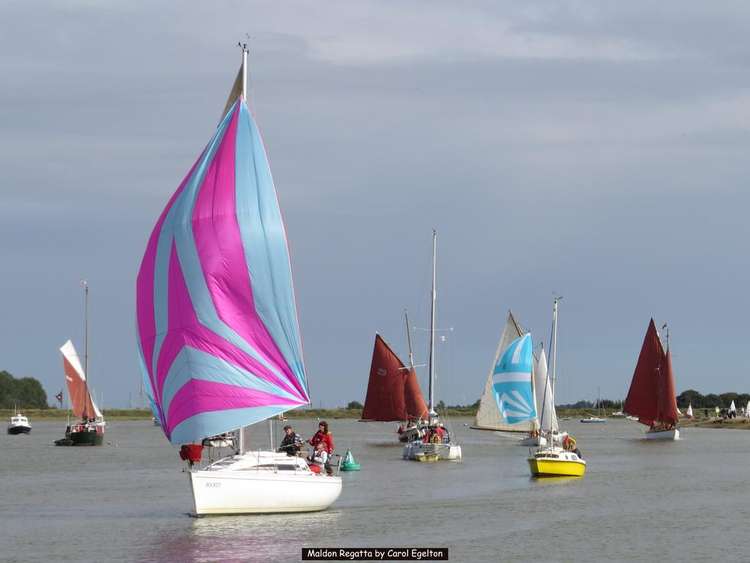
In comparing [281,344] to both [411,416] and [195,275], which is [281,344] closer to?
[195,275]

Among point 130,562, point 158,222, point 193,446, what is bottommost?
point 130,562

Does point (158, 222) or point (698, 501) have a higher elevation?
point (158, 222)

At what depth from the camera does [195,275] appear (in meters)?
40.7

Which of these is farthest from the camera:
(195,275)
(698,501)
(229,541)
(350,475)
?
(350,475)

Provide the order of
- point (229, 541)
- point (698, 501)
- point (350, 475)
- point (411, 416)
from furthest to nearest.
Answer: point (411, 416)
point (350, 475)
point (698, 501)
point (229, 541)

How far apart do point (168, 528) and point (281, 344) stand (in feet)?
22.2

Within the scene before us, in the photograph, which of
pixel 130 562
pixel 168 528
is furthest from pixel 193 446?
pixel 130 562

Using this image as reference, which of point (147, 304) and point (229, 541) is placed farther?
point (147, 304)

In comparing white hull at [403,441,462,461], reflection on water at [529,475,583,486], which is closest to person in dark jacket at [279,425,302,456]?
reflection on water at [529,475,583,486]

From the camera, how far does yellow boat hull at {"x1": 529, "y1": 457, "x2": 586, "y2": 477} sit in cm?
6331

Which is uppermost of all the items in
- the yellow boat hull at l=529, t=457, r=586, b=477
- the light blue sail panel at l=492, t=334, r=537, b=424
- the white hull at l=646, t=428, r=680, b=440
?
the light blue sail panel at l=492, t=334, r=537, b=424

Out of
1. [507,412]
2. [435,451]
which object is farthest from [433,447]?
[507,412]
